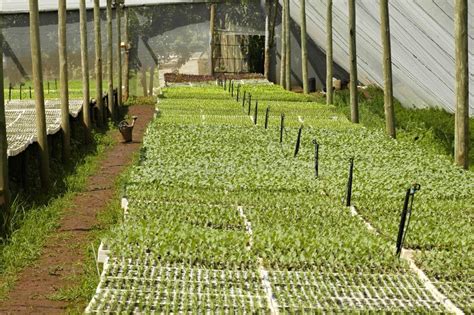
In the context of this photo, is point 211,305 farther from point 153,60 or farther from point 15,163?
point 153,60

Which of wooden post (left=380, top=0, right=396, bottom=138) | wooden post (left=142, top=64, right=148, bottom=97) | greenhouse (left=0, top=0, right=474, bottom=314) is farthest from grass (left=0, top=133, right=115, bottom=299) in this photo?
wooden post (left=142, top=64, right=148, bottom=97)

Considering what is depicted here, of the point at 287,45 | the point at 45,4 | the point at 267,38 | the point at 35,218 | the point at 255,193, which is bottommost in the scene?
the point at 35,218

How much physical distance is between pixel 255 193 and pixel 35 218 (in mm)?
3542

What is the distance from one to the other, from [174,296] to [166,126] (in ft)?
45.8

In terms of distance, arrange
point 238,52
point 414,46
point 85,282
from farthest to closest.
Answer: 1. point 238,52
2. point 414,46
3. point 85,282

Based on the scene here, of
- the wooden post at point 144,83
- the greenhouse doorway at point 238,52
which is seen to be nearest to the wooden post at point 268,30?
the greenhouse doorway at point 238,52

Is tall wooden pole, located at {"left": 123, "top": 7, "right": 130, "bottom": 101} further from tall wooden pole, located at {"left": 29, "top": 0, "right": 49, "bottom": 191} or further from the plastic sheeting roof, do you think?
tall wooden pole, located at {"left": 29, "top": 0, "right": 49, "bottom": 191}

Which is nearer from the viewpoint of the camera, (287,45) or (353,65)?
(353,65)

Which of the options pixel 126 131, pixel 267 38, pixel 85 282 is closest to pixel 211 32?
pixel 267 38

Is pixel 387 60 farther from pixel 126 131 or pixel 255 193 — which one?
pixel 255 193

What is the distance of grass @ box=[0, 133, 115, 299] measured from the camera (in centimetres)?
1181

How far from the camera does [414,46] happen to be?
83.9ft

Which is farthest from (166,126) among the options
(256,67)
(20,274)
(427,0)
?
(256,67)

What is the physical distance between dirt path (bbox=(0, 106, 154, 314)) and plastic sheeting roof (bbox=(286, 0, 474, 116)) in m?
8.66
